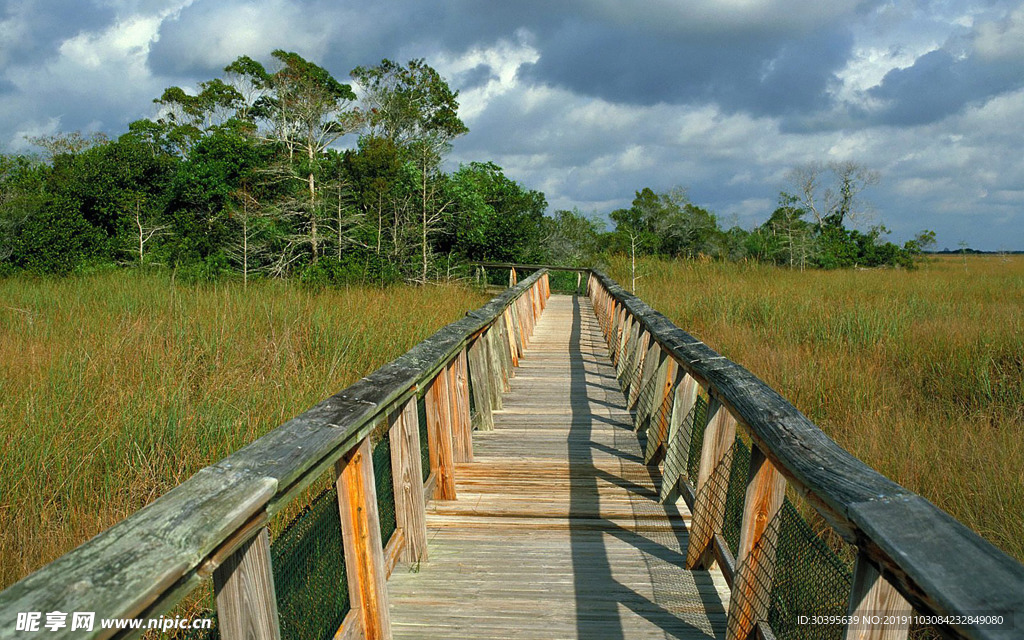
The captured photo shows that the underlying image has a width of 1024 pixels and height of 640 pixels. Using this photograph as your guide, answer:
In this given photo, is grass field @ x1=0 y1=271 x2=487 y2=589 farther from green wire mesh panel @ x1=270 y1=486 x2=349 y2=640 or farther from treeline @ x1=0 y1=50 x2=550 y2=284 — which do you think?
treeline @ x1=0 y1=50 x2=550 y2=284

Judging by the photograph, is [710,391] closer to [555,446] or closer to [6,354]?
[555,446]

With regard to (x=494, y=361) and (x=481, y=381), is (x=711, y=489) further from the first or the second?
(x=494, y=361)

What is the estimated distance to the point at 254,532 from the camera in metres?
1.43

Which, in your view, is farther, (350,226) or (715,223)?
(715,223)

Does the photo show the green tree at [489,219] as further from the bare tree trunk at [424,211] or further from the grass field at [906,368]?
the grass field at [906,368]

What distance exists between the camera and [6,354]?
17.1ft

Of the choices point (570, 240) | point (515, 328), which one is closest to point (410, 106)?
point (570, 240)

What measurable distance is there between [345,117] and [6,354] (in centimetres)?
2125

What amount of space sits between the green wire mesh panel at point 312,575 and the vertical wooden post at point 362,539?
0.10 metres

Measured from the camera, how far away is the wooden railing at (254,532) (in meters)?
0.98

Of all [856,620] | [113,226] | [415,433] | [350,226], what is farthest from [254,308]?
[113,226]

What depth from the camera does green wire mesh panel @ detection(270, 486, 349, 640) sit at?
2.17 meters

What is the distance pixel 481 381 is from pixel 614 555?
2300 millimetres

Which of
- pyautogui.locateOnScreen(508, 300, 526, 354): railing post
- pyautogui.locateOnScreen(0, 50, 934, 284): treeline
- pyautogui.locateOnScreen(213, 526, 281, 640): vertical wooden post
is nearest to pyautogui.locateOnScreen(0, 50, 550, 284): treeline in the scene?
pyautogui.locateOnScreen(0, 50, 934, 284): treeline
